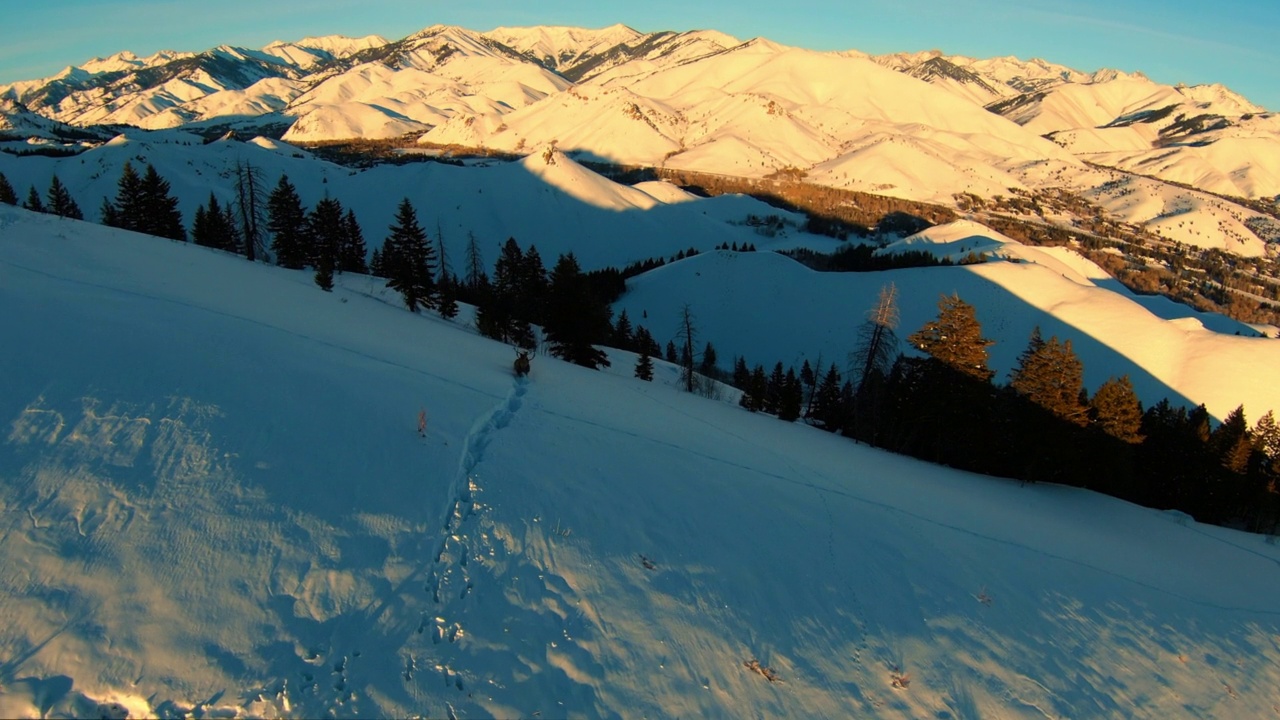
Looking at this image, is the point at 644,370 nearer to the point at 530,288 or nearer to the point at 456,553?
the point at 530,288

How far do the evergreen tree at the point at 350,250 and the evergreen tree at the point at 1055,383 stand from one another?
42.1 m

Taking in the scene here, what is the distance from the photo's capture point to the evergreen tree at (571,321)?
31766 mm

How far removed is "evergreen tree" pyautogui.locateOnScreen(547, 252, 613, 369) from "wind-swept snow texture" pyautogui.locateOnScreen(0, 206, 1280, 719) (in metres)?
16.8

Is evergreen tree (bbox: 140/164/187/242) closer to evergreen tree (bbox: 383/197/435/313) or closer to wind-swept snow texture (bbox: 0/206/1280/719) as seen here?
evergreen tree (bbox: 383/197/435/313)

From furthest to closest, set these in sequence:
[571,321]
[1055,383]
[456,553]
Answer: [571,321]
[1055,383]
[456,553]

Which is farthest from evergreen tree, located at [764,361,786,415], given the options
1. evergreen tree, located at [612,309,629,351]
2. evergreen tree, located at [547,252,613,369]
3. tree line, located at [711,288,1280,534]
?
evergreen tree, located at [612,309,629,351]

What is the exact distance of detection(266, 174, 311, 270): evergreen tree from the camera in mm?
41625

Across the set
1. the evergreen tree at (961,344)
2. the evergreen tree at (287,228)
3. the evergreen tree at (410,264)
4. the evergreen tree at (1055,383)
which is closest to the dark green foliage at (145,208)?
the evergreen tree at (287,228)

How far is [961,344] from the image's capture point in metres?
24.7

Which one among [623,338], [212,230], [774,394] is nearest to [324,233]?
[212,230]

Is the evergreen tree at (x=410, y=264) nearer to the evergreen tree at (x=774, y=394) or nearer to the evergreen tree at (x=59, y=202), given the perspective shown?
the evergreen tree at (x=774, y=394)

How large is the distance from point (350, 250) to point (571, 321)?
90.0ft

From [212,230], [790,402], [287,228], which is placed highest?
[287,228]

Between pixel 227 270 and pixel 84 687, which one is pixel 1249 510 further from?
pixel 227 270
